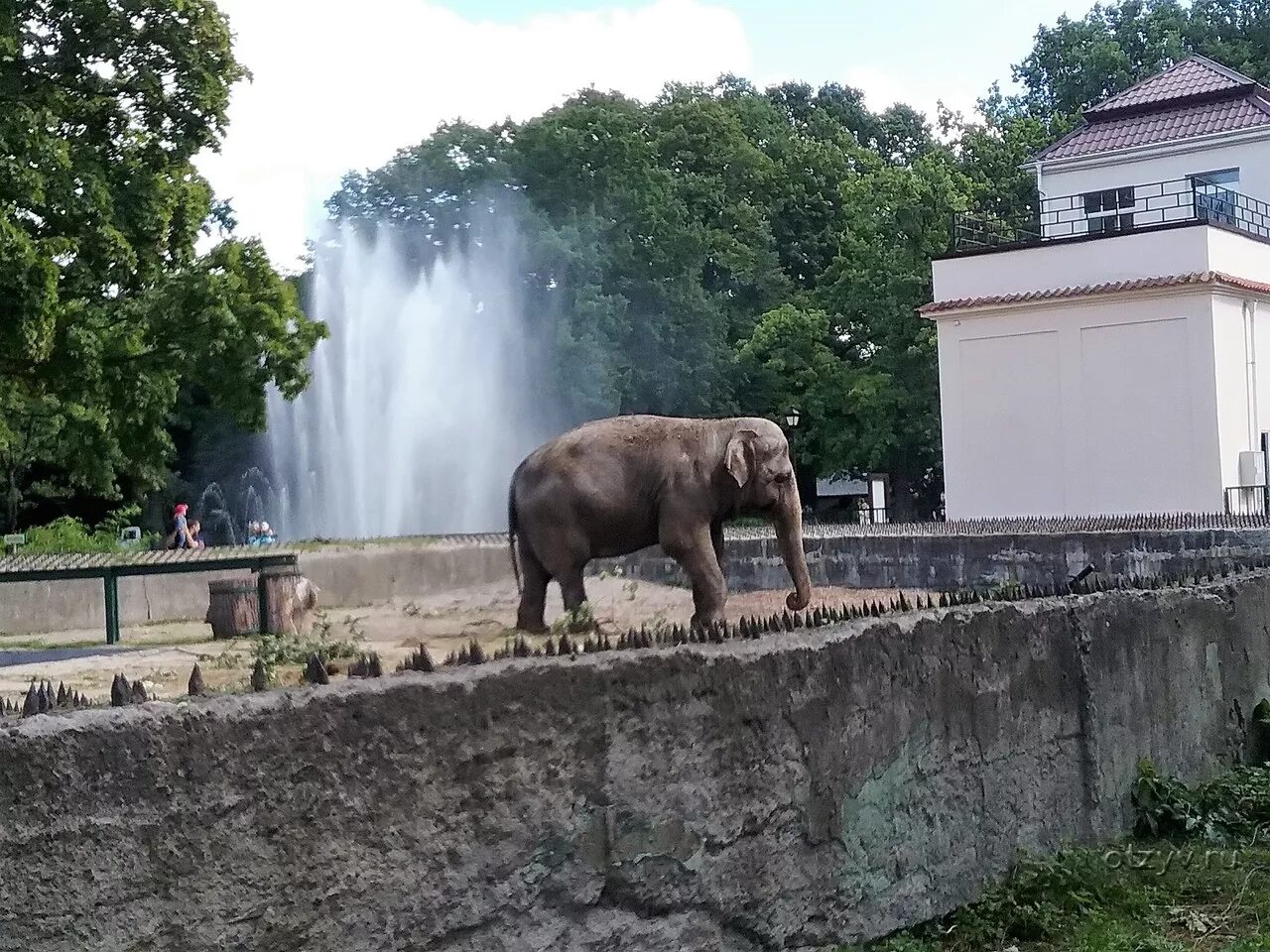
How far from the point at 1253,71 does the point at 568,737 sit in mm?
54057

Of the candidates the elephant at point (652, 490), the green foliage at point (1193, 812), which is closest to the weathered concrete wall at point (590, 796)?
the green foliage at point (1193, 812)

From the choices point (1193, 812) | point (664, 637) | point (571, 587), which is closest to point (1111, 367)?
point (571, 587)

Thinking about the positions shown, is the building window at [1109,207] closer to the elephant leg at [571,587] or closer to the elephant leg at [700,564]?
the elephant leg at [700,564]

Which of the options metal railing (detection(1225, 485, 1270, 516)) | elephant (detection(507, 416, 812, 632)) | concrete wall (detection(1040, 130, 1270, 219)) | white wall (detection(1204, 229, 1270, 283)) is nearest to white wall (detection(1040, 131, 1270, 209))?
concrete wall (detection(1040, 130, 1270, 219))

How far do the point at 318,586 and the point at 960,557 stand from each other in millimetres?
6591

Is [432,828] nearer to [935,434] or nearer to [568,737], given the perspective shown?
[568,737]

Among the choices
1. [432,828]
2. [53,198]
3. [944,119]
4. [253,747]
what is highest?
[944,119]

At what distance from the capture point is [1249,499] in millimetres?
27875

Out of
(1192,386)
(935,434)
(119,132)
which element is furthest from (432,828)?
(935,434)

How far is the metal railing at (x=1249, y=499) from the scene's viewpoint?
27.3 m

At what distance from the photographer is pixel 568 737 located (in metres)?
4.49

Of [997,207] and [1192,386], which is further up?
[997,207]

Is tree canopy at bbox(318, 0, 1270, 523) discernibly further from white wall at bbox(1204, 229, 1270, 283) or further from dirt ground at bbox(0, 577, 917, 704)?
dirt ground at bbox(0, 577, 917, 704)

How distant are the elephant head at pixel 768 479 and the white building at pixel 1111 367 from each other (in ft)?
65.2
